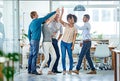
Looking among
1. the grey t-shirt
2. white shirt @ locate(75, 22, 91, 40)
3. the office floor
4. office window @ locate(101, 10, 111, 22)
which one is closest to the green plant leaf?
the office floor

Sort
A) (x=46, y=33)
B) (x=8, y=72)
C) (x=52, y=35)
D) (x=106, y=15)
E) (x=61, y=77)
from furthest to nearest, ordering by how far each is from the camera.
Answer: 1. (x=106, y=15)
2. (x=52, y=35)
3. (x=46, y=33)
4. (x=61, y=77)
5. (x=8, y=72)

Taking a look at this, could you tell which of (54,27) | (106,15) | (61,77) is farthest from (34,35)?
(106,15)

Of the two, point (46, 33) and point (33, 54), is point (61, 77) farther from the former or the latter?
point (46, 33)

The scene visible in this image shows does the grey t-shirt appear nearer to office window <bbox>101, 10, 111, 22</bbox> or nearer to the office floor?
the office floor

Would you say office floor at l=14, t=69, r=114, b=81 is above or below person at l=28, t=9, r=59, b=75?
below

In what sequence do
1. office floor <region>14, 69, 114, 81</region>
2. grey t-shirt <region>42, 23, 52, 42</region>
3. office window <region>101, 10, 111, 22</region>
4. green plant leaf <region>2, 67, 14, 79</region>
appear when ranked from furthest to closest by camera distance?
office window <region>101, 10, 111, 22</region>, grey t-shirt <region>42, 23, 52, 42</region>, office floor <region>14, 69, 114, 81</region>, green plant leaf <region>2, 67, 14, 79</region>

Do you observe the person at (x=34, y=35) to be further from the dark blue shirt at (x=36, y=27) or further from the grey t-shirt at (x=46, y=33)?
the grey t-shirt at (x=46, y=33)

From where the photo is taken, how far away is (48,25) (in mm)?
6918

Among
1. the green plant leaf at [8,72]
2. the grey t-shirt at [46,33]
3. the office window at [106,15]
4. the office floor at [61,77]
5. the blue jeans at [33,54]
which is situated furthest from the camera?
the office window at [106,15]

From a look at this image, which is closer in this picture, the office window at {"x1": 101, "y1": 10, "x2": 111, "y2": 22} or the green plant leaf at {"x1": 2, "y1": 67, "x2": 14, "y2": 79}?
the green plant leaf at {"x1": 2, "y1": 67, "x2": 14, "y2": 79}

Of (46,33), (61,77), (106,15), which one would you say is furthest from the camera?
(106,15)

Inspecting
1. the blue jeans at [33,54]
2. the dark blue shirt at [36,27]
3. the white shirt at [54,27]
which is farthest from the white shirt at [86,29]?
the blue jeans at [33,54]

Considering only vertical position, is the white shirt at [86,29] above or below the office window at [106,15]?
below

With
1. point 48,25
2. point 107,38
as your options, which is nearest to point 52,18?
point 48,25
